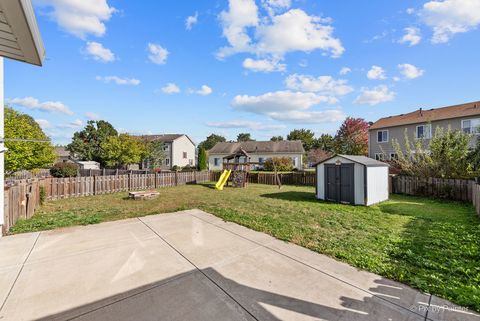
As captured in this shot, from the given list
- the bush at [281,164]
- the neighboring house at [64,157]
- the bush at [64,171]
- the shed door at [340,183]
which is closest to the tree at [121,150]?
the bush at [64,171]

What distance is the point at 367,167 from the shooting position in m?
9.70

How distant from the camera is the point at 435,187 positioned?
38.1ft

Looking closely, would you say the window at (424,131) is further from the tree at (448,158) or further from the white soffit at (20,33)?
the white soffit at (20,33)

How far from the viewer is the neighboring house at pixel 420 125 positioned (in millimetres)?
19989

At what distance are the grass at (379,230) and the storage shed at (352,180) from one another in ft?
2.68

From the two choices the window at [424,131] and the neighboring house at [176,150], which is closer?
the window at [424,131]

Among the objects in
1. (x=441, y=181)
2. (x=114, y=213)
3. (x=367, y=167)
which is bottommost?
(x=114, y=213)

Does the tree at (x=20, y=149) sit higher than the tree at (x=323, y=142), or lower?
lower

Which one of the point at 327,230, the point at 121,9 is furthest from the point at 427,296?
the point at 121,9

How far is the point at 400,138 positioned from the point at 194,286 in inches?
1127

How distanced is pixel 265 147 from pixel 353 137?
14.2m

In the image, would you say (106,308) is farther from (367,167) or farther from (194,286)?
(367,167)

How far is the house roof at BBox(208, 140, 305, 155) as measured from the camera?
35875 mm

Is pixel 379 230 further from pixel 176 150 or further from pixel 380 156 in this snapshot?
pixel 176 150
